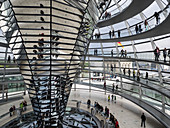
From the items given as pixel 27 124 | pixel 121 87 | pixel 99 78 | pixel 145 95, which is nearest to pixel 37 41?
pixel 27 124

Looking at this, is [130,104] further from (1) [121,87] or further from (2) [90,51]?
(2) [90,51]

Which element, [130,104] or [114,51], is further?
[114,51]

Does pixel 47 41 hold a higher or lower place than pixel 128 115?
higher

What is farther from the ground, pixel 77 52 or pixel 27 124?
pixel 77 52

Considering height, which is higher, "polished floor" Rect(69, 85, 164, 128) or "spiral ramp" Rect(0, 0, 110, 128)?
"spiral ramp" Rect(0, 0, 110, 128)

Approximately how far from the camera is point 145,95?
54.3 feet

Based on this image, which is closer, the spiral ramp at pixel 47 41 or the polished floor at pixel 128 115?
the spiral ramp at pixel 47 41

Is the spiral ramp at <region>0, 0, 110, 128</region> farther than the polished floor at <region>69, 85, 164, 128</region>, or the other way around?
the polished floor at <region>69, 85, 164, 128</region>

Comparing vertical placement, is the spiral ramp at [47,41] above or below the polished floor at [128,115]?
above

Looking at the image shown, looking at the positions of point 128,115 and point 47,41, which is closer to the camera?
point 47,41

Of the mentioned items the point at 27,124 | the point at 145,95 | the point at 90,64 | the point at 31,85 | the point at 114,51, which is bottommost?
the point at 27,124

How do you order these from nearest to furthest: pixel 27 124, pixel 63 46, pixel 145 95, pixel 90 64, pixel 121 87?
1. pixel 63 46
2. pixel 27 124
3. pixel 145 95
4. pixel 121 87
5. pixel 90 64

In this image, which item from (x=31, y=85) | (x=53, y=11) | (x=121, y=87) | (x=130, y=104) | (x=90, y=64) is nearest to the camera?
(x=53, y=11)

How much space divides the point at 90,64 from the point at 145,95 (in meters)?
11.2
